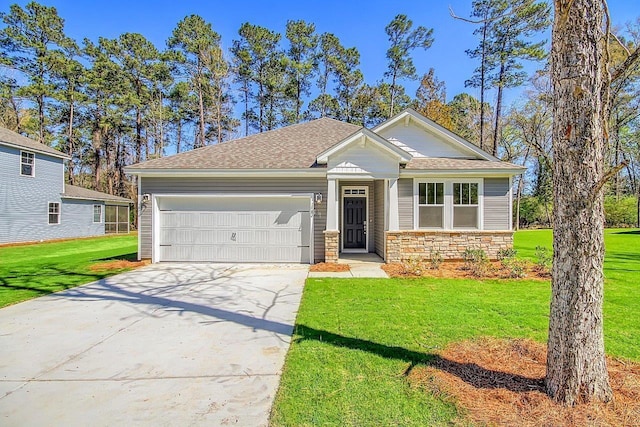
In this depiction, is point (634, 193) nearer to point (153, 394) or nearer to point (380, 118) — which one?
point (380, 118)

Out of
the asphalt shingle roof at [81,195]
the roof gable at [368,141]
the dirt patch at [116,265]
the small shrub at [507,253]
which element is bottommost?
the dirt patch at [116,265]

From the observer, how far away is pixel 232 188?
10117 millimetres

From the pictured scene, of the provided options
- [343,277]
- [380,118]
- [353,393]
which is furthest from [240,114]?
[353,393]

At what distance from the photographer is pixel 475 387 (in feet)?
9.61

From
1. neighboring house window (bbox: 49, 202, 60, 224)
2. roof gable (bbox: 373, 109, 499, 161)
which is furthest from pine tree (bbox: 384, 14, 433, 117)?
neighboring house window (bbox: 49, 202, 60, 224)

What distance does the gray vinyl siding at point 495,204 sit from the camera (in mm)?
10477

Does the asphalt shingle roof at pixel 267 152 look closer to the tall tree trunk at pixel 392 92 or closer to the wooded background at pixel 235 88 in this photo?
the tall tree trunk at pixel 392 92

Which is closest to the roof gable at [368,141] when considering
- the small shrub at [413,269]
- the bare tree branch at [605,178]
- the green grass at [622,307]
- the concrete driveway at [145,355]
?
the small shrub at [413,269]

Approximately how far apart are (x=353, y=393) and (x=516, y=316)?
138 inches

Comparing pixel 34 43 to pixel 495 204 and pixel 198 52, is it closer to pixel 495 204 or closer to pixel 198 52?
pixel 198 52

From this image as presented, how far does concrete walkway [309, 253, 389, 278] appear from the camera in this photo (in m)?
8.46

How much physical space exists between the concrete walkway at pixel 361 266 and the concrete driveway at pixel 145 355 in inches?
73.5

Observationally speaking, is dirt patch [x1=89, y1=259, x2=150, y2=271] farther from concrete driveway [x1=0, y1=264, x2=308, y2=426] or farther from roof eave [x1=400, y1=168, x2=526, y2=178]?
roof eave [x1=400, y1=168, x2=526, y2=178]

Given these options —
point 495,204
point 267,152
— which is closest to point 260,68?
point 267,152
